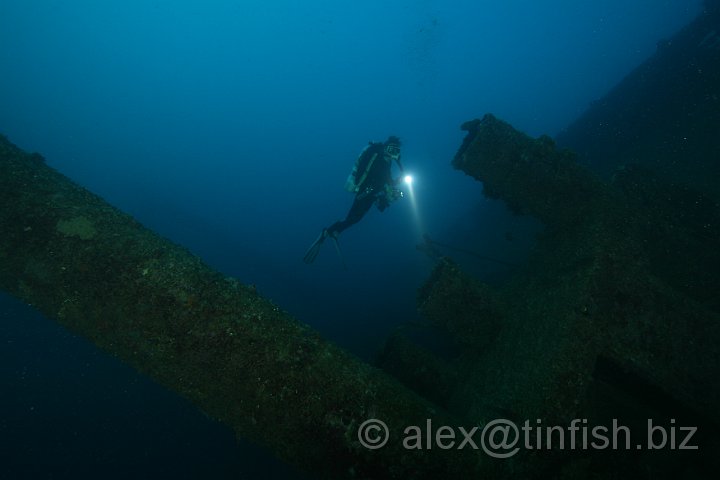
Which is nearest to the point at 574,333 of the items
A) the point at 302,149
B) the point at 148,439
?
the point at 148,439

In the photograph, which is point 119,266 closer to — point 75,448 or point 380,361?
point 380,361

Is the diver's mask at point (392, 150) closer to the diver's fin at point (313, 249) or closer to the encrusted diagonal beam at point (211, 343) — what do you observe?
the diver's fin at point (313, 249)

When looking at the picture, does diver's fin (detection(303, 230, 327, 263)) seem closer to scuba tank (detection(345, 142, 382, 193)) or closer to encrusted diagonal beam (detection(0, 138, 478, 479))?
scuba tank (detection(345, 142, 382, 193))

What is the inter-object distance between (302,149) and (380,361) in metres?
98.0

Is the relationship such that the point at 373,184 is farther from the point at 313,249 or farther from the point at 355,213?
the point at 313,249

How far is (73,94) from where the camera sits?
11062cm

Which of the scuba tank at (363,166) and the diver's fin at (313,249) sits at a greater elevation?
the scuba tank at (363,166)

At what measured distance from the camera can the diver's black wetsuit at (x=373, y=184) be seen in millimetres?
7559

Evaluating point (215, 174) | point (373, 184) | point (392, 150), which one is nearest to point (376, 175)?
point (373, 184)

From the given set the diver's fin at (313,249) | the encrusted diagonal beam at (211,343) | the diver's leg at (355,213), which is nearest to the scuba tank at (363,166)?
the diver's leg at (355,213)

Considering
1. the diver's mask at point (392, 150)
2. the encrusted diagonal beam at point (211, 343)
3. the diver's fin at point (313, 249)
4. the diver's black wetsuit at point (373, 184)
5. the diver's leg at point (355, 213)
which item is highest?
the diver's mask at point (392, 150)

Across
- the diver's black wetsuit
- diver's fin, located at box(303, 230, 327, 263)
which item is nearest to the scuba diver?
the diver's black wetsuit

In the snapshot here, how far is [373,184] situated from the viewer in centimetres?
772

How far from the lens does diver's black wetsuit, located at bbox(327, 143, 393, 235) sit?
7.56 metres
